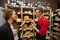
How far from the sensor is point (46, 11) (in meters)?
7.21

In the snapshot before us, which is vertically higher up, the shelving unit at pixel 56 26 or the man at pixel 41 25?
the man at pixel 41 25

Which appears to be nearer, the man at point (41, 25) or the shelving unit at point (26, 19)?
the man at point (41, 25)

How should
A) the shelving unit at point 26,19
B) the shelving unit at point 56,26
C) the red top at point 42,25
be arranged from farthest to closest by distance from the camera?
the shelving unit at point 56,26 → the shelving unit at point 26,19 → the red top at point 42,25

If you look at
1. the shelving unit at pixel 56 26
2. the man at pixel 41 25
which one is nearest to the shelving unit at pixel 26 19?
the shelving unit at pixel 56 26

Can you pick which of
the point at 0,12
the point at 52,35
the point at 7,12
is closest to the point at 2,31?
the point at 7,12

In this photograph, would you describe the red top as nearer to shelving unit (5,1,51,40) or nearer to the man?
the man

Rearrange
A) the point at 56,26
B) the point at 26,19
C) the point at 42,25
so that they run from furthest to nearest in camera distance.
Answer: the point at 56,26 → the point at 26,19 → the point at 42,25

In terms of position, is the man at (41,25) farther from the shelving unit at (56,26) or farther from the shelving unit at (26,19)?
the shelving unit at (56,26)

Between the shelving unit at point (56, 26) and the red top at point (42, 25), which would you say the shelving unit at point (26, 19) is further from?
the red top at point (42, 25)

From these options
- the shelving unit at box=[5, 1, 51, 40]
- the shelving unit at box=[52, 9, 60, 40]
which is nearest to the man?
the shelving unit at box=[5, 1, 51, 40]

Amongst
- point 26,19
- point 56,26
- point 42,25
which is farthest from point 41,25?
point 56,26

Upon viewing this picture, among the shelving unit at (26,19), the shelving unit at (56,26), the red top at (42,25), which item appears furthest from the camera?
the shelving unit at (56,26)

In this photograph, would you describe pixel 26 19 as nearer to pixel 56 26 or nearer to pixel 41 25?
pixel 41 25

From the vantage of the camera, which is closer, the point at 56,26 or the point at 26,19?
the point at 26,19
